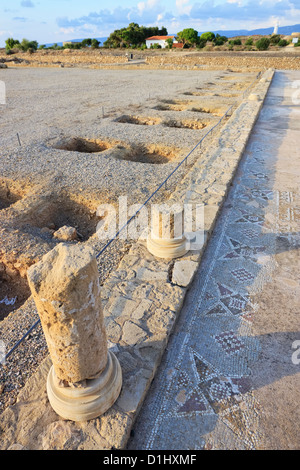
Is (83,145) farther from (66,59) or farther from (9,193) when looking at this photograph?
(66,59)

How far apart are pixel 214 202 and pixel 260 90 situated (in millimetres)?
11358

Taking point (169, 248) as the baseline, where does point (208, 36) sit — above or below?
above

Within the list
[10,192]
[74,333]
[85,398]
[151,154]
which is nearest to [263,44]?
[151,154]

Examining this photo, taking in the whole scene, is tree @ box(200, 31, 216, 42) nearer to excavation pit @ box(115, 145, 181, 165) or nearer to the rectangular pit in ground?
excavation pit @ box(115, 145, 181, 165)

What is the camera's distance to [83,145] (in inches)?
332

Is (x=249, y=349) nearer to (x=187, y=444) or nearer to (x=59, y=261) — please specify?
(x=187, y=444)

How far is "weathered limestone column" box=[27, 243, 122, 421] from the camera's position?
179 cm

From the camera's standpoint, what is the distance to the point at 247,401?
2.39 m

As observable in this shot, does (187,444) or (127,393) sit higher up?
(127,393)

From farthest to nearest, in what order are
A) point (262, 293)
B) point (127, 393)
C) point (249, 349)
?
point (262, 293) → point (249, 349) → point (127, 393)

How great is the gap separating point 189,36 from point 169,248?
5534 cm

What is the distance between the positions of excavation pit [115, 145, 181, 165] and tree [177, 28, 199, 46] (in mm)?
49563

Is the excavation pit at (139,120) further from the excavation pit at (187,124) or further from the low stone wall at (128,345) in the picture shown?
the low stone wall at (128,345)
